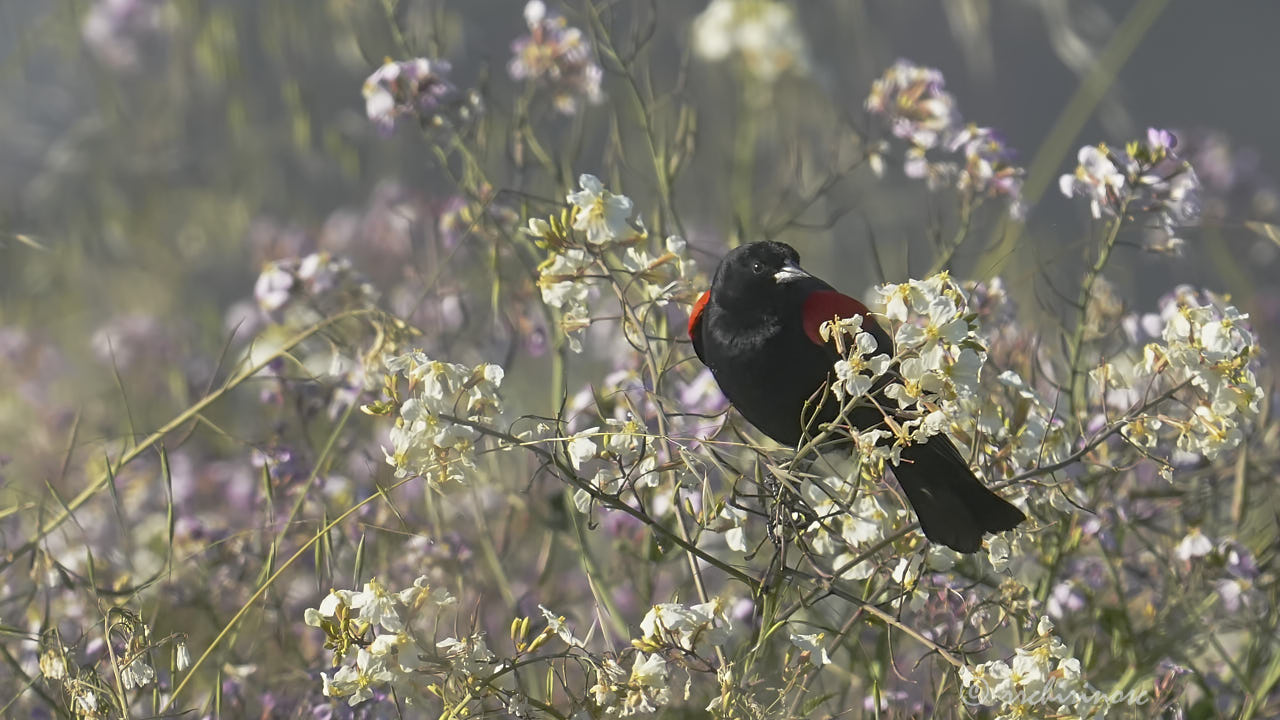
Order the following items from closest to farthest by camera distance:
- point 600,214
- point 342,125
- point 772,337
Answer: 1. point 600,214
2. point 772,337
3. point 342,125

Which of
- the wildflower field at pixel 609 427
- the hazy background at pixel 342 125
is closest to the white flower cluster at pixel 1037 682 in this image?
the wildflower field at pixel 609 427

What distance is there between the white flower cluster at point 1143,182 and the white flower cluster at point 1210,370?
36 centimetres

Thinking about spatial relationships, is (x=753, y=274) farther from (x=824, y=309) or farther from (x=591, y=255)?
(x=591, y=255)

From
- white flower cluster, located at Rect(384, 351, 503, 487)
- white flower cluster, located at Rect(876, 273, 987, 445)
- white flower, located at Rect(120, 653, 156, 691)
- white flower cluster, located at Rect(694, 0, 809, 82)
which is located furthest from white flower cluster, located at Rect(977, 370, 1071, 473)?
white flower cluster, located at Rect(694, 0, 809, 82)

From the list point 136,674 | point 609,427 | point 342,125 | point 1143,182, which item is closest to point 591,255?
point 609,427

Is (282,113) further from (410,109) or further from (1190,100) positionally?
(1190,100)

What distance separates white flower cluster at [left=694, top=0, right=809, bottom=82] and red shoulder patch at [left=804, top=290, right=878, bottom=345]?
1.76 meters

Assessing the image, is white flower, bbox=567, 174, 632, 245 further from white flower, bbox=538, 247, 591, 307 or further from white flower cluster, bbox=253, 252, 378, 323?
white flower cluster, bbox=253, 252, 378, 323

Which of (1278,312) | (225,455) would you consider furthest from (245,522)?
(1278,312)

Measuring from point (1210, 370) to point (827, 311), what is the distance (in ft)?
1.79

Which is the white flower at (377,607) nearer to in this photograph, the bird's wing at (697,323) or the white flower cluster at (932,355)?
the white flower cluster at (932,355)

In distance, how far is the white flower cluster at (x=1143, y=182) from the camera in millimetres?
1682

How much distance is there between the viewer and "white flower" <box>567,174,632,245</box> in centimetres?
A: 138

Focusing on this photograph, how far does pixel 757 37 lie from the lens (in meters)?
3.39
